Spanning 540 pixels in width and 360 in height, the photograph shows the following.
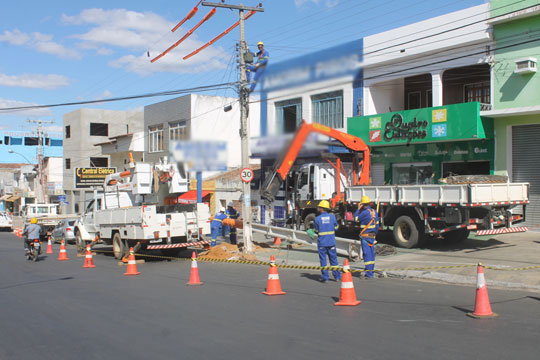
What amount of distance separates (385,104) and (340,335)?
1853cm

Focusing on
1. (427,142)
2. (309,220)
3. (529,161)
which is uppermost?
(427,142)

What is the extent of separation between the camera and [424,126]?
20.5 m

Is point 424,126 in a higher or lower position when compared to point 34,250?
higher

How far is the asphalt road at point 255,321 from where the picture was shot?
6.17 meters

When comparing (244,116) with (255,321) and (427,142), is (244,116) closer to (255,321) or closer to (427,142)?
(255,321)

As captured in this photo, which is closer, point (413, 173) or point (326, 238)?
point (326, 238)

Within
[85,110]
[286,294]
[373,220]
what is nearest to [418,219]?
[373,220]

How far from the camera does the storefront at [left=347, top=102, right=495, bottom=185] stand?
1934 centimetres

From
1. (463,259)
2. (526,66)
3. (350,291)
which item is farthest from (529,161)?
(350,291)

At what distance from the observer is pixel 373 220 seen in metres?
11.4

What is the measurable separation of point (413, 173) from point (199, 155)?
54.6ft

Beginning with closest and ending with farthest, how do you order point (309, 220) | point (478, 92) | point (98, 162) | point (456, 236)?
point (456, 236)
point (309, 220)
point (478, 92)
point (98, 162)

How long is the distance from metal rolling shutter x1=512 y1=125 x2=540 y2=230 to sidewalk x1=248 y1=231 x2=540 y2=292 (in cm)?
102

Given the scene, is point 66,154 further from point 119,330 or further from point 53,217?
point 119,330
